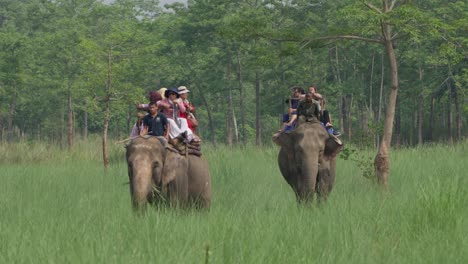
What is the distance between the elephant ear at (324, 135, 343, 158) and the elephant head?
3140 mm

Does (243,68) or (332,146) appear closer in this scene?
(332,146)

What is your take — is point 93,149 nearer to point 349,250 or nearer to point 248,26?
point 248,26

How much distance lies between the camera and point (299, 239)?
7012 mm

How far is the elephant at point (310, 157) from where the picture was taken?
11109mm

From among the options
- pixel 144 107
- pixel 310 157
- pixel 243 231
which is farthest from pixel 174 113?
pixel 243 231

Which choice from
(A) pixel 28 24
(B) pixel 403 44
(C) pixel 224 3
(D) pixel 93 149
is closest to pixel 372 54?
(B) pixel 403 44

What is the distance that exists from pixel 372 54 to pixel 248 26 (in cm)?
3212

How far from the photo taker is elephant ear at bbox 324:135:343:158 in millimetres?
11422

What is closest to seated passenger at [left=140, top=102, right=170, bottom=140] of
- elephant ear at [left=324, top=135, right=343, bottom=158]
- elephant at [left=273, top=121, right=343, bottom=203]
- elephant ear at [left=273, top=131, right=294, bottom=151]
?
elephant at [left=273, top=121, right=343, bottom=203]

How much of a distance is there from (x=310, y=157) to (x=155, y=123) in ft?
8.63

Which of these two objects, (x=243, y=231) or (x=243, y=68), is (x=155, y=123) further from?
(x=243, y=68)

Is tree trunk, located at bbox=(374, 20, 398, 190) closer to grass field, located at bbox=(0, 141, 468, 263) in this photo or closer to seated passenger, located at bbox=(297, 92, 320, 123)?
grass field, located at bbox=(0, 141, 468, 263)

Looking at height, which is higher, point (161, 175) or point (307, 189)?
point (161, 175)

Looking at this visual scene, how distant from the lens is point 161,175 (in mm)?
9180
